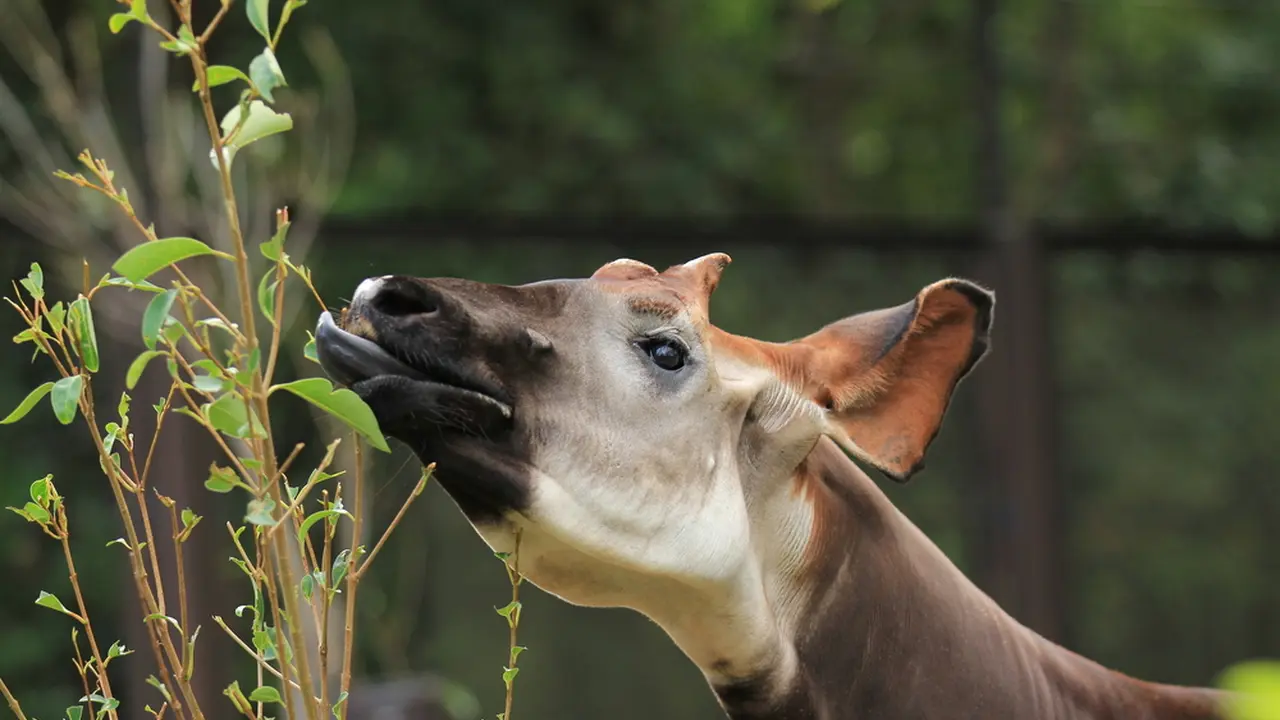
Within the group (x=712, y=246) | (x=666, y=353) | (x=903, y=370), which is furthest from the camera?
(x=712, y=246)

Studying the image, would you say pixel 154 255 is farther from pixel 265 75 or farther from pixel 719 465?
pixel 719 465

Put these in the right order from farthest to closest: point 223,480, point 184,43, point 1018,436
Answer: point 1018,436 < point 223,480 < point 184,43

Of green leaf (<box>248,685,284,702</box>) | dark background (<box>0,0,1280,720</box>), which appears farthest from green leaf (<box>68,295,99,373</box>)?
dark background (<box>0,0,1280,720</box>)

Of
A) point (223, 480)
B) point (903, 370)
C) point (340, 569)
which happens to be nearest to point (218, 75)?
point (223, 480)

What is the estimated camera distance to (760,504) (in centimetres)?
157

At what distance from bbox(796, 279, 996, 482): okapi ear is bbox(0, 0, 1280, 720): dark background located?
1.23 m

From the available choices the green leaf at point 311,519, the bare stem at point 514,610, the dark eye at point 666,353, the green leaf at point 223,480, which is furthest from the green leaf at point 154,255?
the dark eye at point 666,353

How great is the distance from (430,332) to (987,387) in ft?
10.3

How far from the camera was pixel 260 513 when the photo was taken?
3.43 ft

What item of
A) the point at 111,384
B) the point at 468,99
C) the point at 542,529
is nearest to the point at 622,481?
the point at 542,529

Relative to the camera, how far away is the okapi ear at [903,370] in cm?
161

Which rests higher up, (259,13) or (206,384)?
(259,13)

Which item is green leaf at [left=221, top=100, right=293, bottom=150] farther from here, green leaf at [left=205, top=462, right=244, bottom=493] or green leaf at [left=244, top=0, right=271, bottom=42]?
green leaf at [left=205, top=462, right=244, bottom=493]

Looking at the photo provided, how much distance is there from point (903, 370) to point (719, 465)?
0.27m
